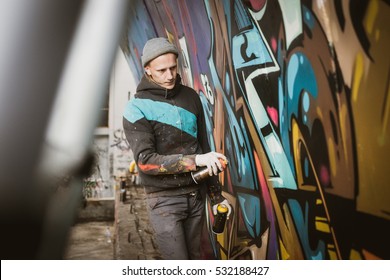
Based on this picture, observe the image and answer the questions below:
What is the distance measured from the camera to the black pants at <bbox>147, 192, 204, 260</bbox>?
7.13 ft

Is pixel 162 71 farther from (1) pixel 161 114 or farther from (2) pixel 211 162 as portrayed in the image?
(2) pixel 211 162

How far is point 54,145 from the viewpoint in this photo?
2.64 m

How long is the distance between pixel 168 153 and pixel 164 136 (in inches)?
3.6

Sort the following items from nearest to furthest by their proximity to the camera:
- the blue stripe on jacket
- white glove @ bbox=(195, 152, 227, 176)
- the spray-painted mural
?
the spray-painted mural → white glove @ bbox=(195, 152, 227, 176) → the blue stripe on jacket

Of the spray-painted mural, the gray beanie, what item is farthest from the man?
the spray-painted mural

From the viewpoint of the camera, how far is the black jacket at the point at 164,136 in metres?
2.14

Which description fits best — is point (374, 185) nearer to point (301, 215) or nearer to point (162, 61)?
point (301, 215)

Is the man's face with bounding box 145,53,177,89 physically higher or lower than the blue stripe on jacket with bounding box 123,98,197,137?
higher

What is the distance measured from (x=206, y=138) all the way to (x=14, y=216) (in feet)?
4.23

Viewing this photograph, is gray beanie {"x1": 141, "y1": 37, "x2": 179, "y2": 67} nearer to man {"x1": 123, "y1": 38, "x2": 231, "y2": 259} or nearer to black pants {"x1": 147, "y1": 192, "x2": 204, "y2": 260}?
man {"x1": 123, "y1": 38, "x2": 231, "y2": 259}

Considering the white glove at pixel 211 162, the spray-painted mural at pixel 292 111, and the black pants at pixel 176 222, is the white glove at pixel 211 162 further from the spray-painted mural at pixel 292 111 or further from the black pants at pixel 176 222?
the spray-painted mural at pixel 292 111

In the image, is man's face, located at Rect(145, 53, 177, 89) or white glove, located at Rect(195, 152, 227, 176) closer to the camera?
white glove, located at Rect(195, 152, 227, 176)

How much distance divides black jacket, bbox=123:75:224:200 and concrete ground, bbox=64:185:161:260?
11.7 inches

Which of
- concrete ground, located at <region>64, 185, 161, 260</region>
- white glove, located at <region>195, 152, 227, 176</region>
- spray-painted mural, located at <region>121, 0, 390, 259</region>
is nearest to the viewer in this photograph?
spray-painted mural, located at <region>121, 0, 390, 259</region>
